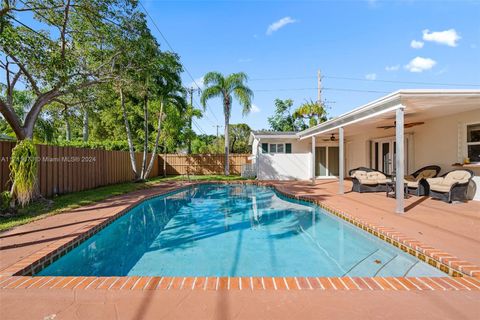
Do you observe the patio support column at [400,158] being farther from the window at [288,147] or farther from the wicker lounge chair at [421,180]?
the window at [288,147]

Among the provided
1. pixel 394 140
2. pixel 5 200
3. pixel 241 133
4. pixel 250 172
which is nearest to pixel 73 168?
pixel 5 200

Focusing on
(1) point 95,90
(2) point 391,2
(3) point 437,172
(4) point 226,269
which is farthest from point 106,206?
(2) point 391,2

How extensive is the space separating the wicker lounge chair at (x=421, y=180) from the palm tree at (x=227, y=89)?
35.7 ft

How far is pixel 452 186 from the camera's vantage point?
23.6ft

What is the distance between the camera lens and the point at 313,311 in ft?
7.59

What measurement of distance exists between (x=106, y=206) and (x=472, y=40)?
65.4ft

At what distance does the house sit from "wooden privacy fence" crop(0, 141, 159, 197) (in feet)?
28.6

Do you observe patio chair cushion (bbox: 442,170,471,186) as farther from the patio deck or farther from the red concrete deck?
the patio deck

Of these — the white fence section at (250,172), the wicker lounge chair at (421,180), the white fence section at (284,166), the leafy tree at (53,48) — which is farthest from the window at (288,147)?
the leafy tree at (53,48)

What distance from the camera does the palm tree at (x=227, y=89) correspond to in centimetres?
1767

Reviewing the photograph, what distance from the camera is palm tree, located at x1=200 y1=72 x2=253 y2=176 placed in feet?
58.0

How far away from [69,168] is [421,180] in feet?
40.9

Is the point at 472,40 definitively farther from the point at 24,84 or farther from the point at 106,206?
the point at 24,84

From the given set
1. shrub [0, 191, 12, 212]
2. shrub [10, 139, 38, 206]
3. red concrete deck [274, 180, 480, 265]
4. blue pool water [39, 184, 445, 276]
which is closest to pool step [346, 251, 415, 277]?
blue pool water [39, 184, 445, 276]
